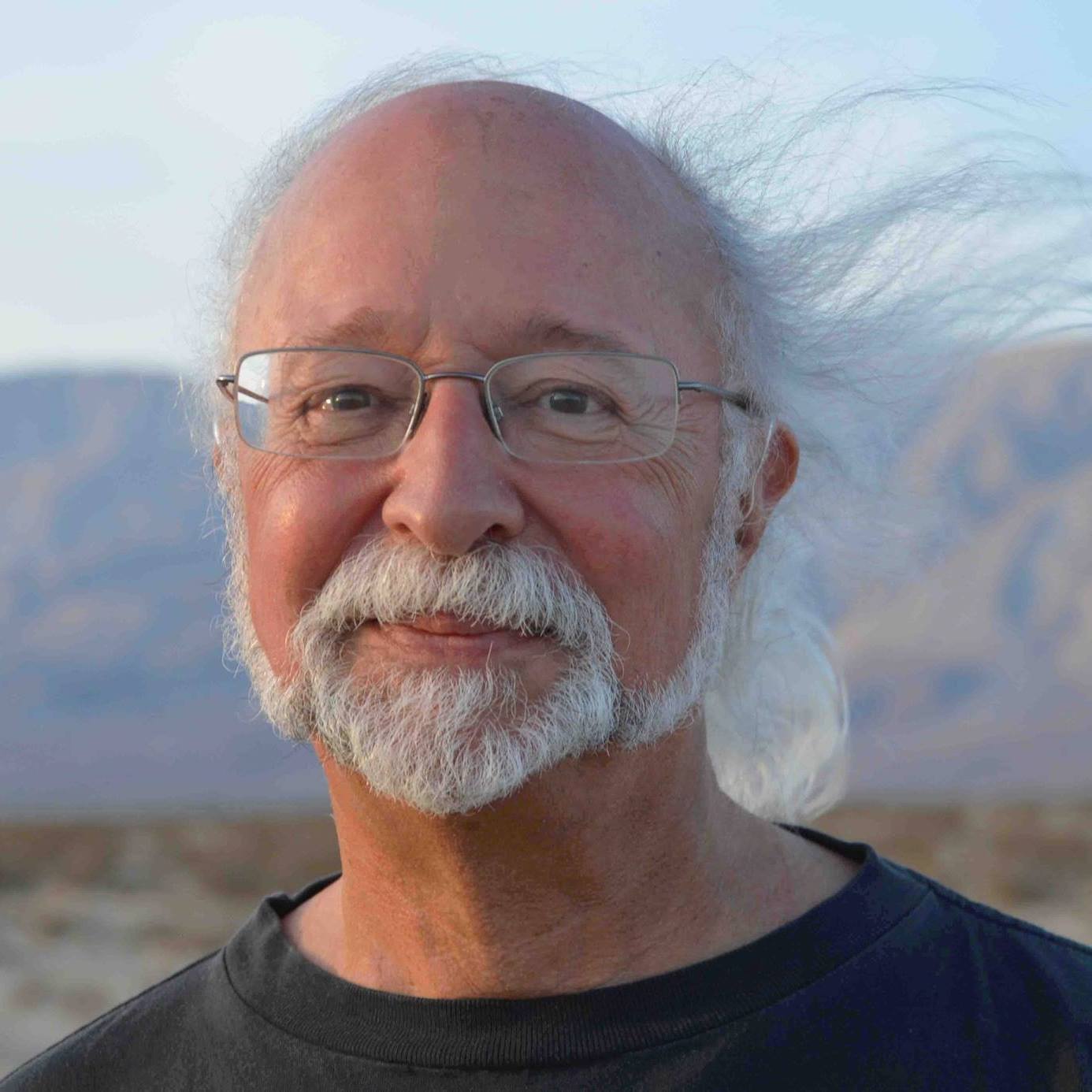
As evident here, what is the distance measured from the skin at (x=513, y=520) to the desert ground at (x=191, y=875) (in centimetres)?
771

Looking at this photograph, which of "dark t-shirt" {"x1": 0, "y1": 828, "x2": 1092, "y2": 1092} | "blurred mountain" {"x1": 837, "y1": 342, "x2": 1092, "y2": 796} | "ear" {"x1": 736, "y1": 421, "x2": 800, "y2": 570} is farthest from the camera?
"blurred mountain" {"x1": 837, "y1": 342, "x2": 1092, "y2": 796}

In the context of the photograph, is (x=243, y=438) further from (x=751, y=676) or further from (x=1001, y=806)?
(x=1001, y=806)

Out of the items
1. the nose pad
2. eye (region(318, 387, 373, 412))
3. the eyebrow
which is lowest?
the nose pad

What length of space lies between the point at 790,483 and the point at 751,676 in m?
0.45

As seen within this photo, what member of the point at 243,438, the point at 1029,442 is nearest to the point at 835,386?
the point at 243,438

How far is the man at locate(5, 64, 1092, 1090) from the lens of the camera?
2.07 meters

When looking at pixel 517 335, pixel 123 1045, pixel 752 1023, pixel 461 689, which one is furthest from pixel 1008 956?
pixel 123 1045

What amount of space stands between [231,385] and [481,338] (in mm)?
586

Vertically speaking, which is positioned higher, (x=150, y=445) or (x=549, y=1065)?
(x=150, y=445)

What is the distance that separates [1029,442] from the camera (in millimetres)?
52062

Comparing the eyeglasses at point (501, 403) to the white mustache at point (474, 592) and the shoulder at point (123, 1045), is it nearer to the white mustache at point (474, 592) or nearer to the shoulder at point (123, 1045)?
the white mustache at point (474, 592)

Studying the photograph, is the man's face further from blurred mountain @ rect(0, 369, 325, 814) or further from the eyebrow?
blurred mountain @ rect(0, 369, 325, 814)

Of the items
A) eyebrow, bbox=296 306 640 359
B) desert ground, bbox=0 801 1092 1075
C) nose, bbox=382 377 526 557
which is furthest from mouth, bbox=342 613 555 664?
desert ground, bbox=0 801 1092 1075

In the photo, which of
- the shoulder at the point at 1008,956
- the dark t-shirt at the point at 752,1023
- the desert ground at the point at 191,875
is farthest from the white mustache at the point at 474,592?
the desert ground at the point at 191,875
